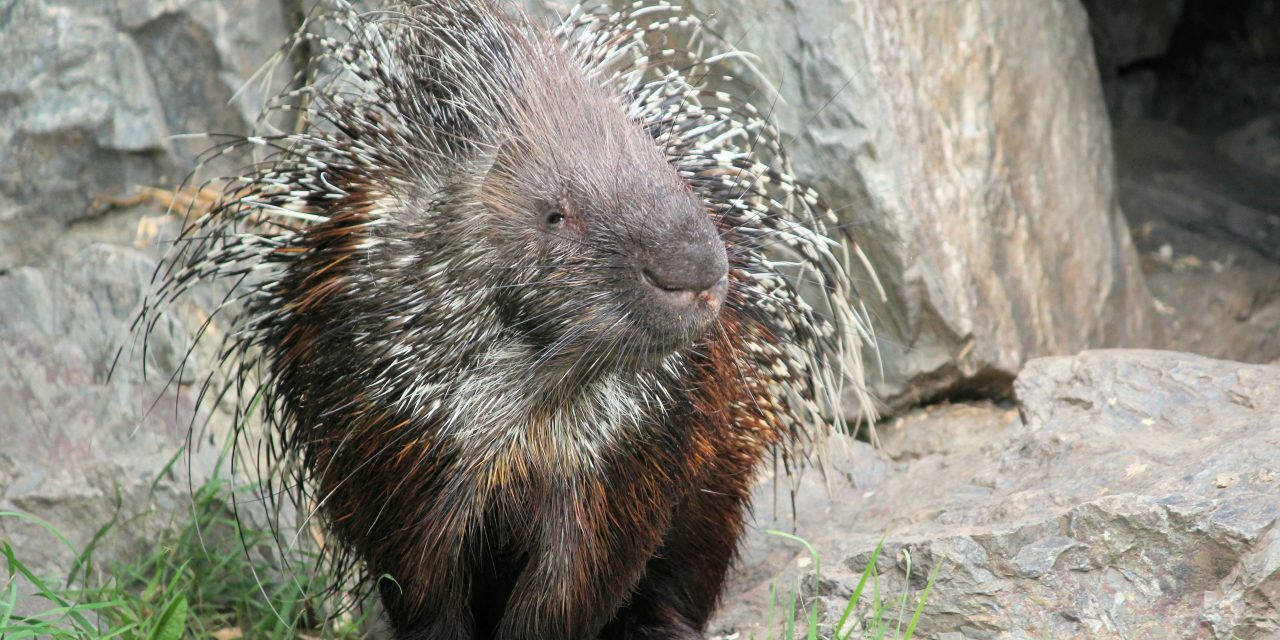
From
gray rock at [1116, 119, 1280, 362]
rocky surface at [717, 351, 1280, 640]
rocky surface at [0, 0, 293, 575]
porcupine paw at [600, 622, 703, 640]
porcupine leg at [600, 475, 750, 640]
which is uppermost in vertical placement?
rocky surface at [0, 0, 293, 575]

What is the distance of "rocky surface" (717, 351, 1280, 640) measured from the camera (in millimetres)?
2430

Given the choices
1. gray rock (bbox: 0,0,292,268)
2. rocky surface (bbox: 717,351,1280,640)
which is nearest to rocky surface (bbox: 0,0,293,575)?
gray rock (bbox: 0,0,292,268)

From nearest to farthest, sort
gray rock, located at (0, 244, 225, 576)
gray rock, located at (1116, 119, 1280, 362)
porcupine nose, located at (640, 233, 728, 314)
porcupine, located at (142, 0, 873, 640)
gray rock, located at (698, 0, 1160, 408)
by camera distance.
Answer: porcupine nose, located at (640, 233, 728, 314)
porcupine, located at (142, 0, 873, 640)
gray rock, located at (0, 244, 225, 576)
gray rock, located at (698, 0, 1160, 408)
gray rock, located at (1116, 119, 1280, 362)

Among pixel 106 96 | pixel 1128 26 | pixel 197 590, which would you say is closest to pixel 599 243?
pixel 197 590

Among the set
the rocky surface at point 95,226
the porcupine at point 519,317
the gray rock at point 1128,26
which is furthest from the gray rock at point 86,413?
the gray rock at point 1128,26

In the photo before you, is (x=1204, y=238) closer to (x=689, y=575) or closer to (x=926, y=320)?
(x=926, y=320)

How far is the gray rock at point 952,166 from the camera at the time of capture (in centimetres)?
412

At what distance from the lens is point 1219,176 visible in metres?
6.44

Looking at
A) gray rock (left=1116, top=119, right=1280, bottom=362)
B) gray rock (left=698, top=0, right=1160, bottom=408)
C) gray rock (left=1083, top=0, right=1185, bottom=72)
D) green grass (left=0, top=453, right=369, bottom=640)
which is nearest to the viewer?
green grass (left=0, top=453, right=369, bottom=640)

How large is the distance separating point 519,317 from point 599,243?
0.77 ft

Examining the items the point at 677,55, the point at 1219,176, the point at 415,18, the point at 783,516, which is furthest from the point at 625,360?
the point at 1219,176

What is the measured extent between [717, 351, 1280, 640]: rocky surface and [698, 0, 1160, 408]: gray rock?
858 mm

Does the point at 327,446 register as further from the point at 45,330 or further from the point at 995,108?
the point at 995,108

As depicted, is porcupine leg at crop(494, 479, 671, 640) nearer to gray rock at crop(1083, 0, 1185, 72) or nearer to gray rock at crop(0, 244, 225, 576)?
gray rock at crop(0, 244, 225, 576)
